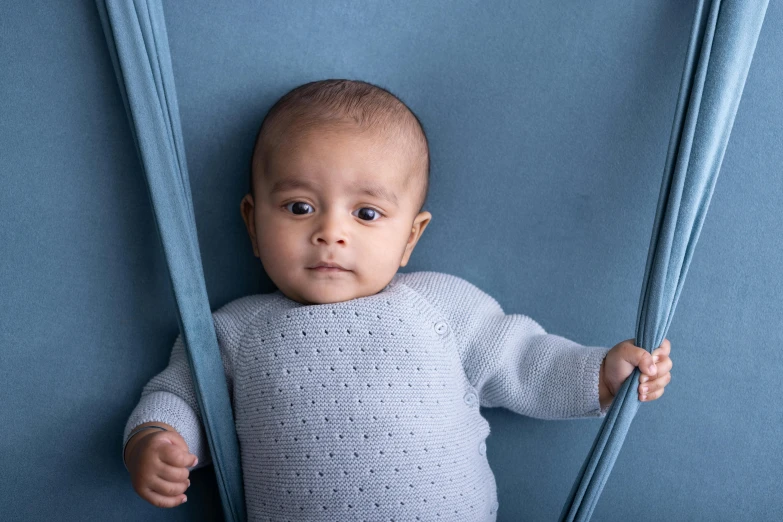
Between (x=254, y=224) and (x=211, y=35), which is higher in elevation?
(x=211, y=35)

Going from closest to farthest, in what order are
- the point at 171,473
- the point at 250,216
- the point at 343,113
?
the point at 171,473, the point at 343,113, the point at 250,216

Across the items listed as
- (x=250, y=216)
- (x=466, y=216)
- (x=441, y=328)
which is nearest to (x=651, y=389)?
(x=441, y=328)

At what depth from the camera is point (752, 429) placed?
116 centimetres

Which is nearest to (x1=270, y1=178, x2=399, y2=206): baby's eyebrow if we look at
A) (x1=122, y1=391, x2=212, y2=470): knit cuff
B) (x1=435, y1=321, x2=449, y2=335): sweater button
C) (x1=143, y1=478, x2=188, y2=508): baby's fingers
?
(x1=435, y1=321, x2=449, y2=335): sweater button

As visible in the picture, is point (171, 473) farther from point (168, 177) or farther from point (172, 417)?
point (168, 177)

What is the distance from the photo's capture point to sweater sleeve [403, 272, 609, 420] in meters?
1.04

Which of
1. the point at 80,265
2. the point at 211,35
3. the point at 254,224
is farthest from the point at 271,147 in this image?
the point at 80,265

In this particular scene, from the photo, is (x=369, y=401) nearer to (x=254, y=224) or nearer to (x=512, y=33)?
(x=254, y=224)

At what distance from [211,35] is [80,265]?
0.46m

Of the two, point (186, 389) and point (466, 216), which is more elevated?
point (466, 216)

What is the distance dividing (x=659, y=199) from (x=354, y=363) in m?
0.52

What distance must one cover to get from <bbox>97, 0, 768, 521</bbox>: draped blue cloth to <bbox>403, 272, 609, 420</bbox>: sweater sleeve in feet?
0.22

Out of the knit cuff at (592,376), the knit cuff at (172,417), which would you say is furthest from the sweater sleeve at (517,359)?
the knit cuff at (172,417)

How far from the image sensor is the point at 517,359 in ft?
3.61
